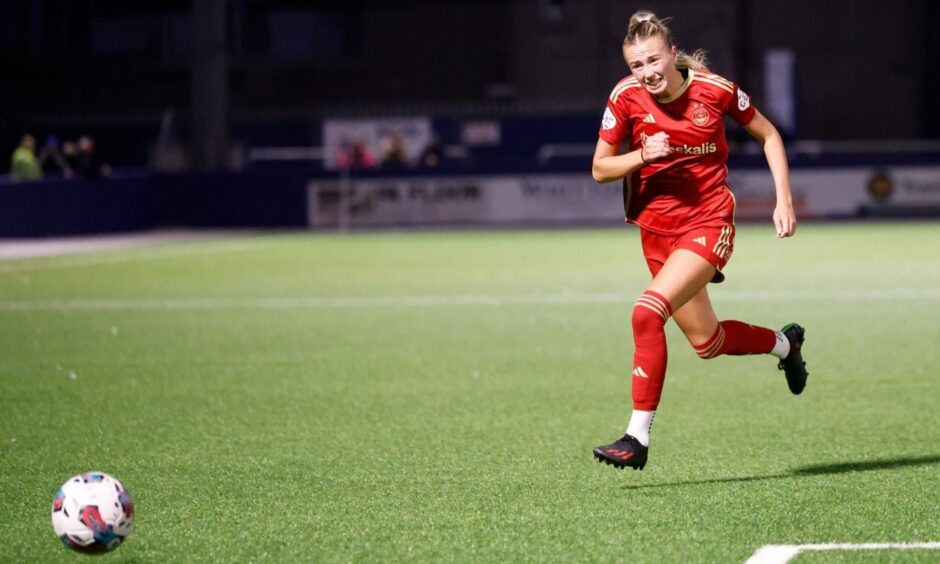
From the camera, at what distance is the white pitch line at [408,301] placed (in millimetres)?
15289

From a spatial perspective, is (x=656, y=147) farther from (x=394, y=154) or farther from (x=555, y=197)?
(x=394, y=154)

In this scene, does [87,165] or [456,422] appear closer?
[456,422]

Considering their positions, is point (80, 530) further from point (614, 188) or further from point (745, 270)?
point (614, 188)

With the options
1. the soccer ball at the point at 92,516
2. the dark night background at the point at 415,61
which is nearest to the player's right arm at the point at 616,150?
the soccer ball at the point at 92,516

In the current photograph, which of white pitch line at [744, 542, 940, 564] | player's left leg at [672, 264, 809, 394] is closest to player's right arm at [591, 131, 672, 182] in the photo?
player's left leg at [672, 264, 809, 394]

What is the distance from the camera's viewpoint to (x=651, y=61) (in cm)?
652

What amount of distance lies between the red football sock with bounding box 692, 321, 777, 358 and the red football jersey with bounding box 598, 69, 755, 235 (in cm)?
59

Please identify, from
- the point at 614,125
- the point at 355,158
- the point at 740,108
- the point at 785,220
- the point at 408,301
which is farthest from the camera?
the point at 355,158

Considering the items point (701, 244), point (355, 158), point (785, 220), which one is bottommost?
point (355, 158)

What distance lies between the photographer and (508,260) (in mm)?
21609

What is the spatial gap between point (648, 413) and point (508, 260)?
15.2m

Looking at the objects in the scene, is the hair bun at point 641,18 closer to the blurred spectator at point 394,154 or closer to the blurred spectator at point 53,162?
the blurred spectator at point 53,162

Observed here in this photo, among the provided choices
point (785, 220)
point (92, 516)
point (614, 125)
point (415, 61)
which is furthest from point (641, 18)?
point (415, 61)

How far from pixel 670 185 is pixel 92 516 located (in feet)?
10.2
